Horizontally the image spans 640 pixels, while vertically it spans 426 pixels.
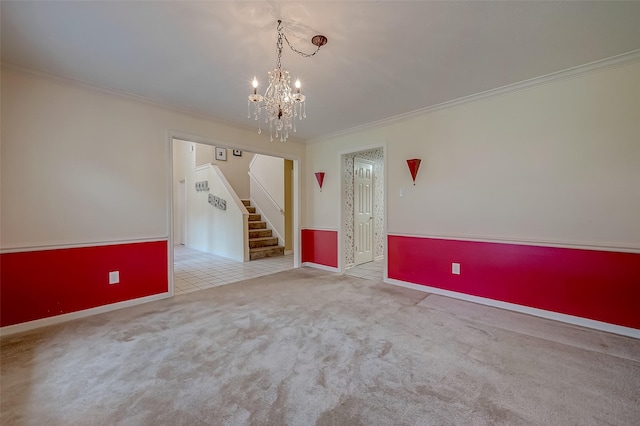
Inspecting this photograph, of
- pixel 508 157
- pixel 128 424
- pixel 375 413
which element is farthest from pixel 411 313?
pixel 128 424

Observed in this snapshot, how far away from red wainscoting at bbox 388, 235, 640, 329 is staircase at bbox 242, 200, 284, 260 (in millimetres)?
3370

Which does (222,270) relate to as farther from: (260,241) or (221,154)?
(221,154)

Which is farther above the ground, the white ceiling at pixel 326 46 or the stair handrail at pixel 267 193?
the white ceiling at pixel 326 46

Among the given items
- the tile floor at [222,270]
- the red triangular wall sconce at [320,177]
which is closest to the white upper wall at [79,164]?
the tile floor at [222,270]

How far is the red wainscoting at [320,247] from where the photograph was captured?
477cm

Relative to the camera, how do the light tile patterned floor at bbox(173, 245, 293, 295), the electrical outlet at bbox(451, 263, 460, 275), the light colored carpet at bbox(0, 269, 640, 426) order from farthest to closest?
1. the light tile patterned floor at bbox(173, 245, 293, 295)
2. the electrical outlet at bbox(451, 263, 460, 275)
3. the light colored carpet at bbox(0, 269, 640, 426)

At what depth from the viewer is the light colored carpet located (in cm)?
150

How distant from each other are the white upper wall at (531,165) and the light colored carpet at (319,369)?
1.01 metres

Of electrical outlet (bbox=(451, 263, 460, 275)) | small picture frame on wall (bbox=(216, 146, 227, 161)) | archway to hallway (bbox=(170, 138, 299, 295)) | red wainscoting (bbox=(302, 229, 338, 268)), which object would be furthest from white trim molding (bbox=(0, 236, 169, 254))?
small picture frame on wall (bbox=(216, 146, 227, 161))

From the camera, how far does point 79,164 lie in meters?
2.79

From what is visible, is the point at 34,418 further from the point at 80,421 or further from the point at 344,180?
the point at 344,180

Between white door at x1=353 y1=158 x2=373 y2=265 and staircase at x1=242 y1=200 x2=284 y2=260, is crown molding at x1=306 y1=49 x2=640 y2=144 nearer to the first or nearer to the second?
white door at x1=353 y1=158 x2=373 y2=265

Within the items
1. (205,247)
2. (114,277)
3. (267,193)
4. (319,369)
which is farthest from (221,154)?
(319,369)

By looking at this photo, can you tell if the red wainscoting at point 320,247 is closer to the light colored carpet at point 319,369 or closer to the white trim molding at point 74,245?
the light colored carpet at point 319,369
